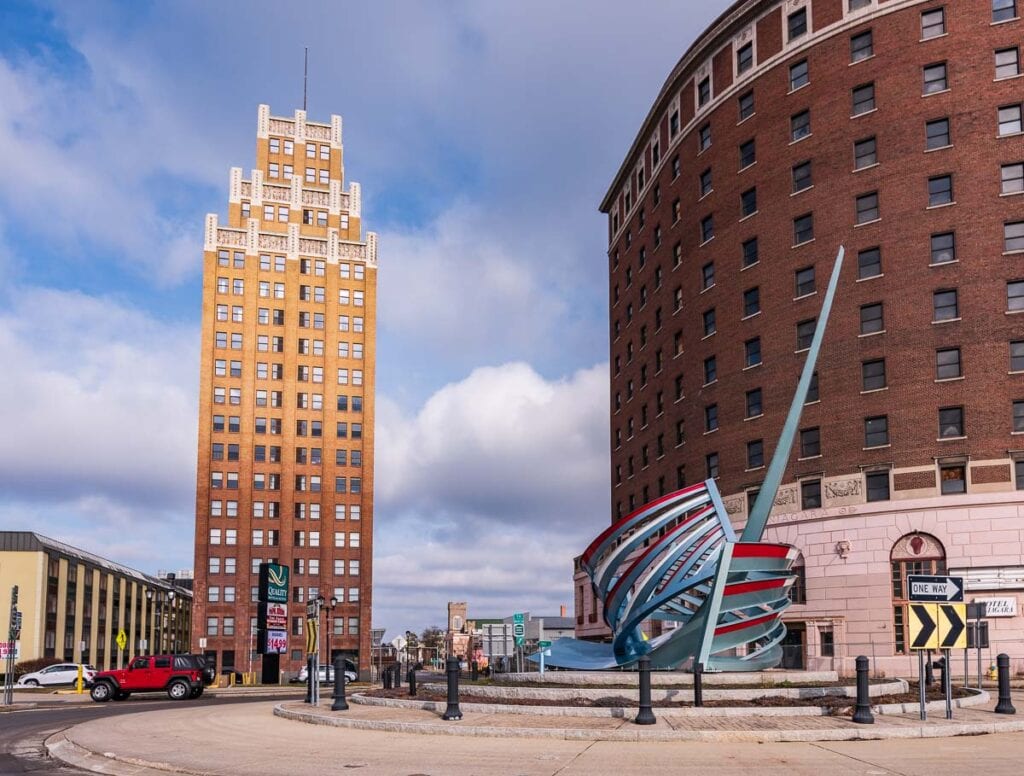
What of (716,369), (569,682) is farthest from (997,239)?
(569,682)

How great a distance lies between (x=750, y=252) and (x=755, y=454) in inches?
435

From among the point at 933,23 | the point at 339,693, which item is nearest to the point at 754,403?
the point at 933,23

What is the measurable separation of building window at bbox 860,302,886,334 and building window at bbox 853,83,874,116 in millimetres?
9738

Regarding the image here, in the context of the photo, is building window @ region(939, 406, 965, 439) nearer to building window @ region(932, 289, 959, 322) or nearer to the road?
building window @ region(932, 289, 959, 322)

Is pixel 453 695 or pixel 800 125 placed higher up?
pixel 800 125

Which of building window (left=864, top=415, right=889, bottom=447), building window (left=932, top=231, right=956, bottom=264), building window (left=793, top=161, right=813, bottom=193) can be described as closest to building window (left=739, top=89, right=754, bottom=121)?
building window (left=793, top=161, right=813, bottom=193)

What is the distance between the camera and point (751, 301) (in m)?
56.5

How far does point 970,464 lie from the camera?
149 feet

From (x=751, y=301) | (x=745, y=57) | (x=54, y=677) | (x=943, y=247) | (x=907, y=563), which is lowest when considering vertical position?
(x=54, y=677)

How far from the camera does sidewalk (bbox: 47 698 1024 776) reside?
14773mm

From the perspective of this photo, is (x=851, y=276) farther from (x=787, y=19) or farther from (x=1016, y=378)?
(x=787, y=19)

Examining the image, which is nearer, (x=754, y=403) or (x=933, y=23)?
(x=933, y=23)

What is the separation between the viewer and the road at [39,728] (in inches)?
664

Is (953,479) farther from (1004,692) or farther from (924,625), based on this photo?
(924,625)
